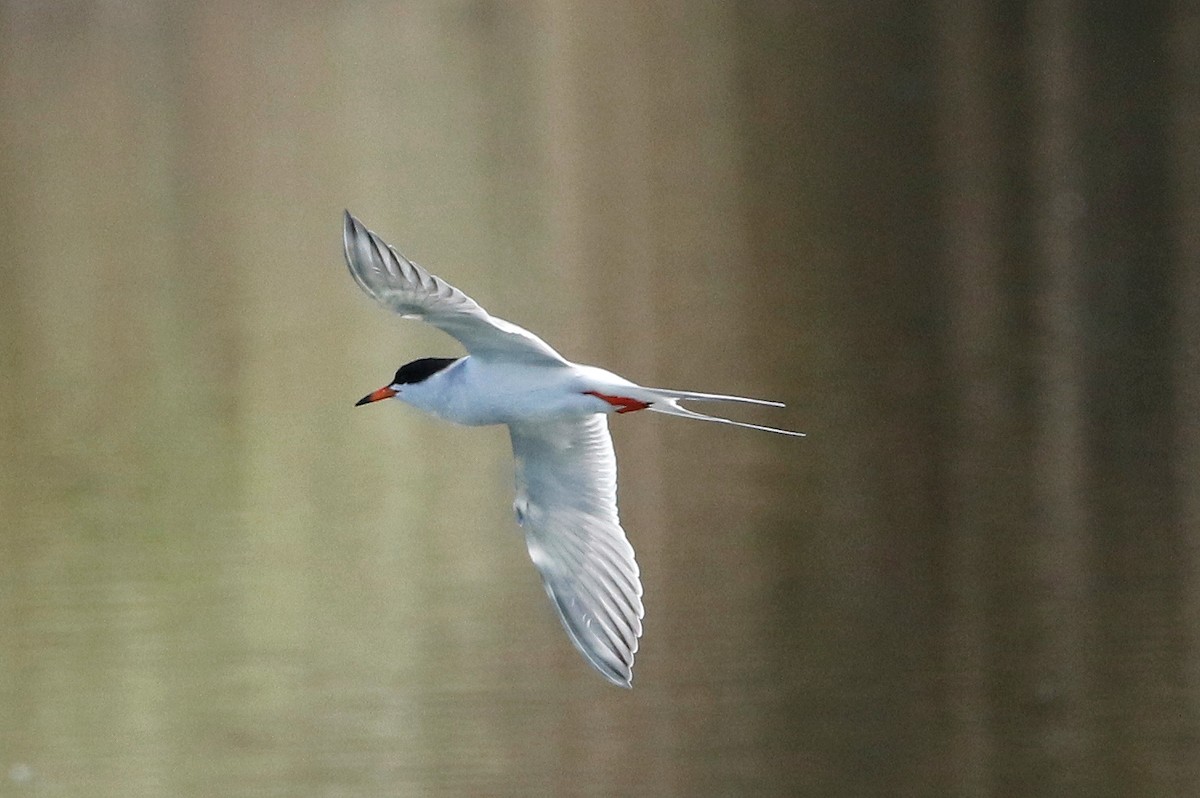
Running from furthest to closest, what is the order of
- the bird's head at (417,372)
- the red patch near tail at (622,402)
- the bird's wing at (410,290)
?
the bird's head at (417,372) < the red patch near tail at (622,402) < the bird's wing at (410,290)

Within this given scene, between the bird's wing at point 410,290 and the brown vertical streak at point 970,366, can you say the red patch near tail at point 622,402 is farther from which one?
the brown vertical streak at point 970,366

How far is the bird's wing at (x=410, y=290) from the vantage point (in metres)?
3.81

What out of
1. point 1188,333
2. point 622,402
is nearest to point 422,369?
point 622,402

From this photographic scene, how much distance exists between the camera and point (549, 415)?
434cm

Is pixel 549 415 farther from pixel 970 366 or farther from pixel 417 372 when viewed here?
pixel 970 366

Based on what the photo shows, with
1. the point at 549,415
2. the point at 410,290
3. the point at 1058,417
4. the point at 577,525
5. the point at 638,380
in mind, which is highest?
the point at 410,290

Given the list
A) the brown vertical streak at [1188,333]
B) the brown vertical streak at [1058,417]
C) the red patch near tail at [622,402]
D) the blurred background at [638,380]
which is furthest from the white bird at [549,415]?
the brown vertical streak at [1188,333]

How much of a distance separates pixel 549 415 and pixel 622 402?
21 cm

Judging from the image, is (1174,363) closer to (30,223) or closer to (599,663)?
(599,663)

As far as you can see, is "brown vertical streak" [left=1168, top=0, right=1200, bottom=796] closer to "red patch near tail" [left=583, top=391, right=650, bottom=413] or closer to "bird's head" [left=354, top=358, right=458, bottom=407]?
"red patch near tail" [left=583, top=391, right=650, bottom=413]

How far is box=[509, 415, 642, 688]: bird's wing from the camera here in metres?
4.68

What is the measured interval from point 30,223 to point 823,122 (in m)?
4.47

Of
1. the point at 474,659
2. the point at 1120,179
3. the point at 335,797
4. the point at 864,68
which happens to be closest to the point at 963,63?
the point at 864,68

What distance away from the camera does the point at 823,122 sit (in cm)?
1067
